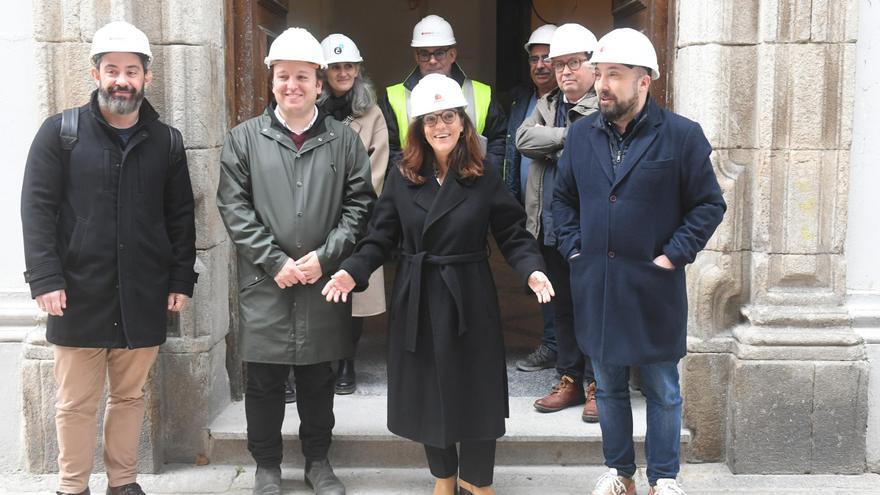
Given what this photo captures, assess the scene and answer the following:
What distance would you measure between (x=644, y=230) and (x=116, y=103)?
214 cm

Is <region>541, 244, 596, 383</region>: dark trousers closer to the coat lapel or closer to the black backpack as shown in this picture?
the coat lapel

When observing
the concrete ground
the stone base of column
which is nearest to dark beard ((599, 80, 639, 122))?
the stone base of column

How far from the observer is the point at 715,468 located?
460 centimetres

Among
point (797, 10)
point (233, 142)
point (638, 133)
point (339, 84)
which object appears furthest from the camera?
point (339, 84)

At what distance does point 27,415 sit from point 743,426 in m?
3.33

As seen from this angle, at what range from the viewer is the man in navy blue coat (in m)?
3.75

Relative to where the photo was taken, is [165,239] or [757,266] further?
[757,266]

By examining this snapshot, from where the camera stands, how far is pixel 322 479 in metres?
4.32

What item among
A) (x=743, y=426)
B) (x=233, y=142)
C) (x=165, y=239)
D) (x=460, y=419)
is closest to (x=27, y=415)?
(x=165, y=239)

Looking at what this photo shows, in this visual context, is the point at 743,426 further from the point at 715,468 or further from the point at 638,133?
the point at 638,133

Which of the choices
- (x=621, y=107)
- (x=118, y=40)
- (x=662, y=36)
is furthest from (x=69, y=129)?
(x=662, y=36)

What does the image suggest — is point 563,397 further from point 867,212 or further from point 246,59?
point 246,59

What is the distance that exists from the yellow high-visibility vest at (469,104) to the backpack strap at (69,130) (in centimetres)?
181

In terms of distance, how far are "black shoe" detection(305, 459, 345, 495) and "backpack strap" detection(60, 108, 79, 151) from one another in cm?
173
